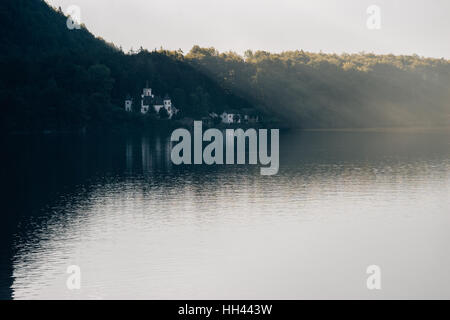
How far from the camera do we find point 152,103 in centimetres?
18238

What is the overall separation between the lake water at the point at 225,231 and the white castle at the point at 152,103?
333 ft

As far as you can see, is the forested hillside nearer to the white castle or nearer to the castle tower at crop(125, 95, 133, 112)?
the castle tower at crop(125, 95, 133, 112)

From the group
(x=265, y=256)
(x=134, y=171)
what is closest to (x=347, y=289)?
(x=265, y=256)

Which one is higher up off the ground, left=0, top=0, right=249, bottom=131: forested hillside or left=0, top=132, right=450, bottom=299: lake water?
left=0, top=0, right=249, bottom=131: forested hillside

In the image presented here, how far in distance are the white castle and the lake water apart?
102 metres

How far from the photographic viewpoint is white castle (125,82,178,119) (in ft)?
591

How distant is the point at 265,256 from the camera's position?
3762 centimetres

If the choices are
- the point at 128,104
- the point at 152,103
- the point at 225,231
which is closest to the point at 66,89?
the point at 128,104

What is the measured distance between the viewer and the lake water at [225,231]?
106 ft

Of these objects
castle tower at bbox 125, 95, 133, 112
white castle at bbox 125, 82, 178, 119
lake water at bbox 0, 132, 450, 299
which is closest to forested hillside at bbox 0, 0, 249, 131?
castle tower at bbox 125, 95, 133, 112

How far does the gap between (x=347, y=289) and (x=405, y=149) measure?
7719 centimetres

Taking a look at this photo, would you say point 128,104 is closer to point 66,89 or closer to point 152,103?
point 152,103

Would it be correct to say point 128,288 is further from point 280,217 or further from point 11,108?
point 11,108

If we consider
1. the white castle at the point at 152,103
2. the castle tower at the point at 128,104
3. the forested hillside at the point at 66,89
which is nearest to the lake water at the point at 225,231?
the forested hillside at the point at 66,89
